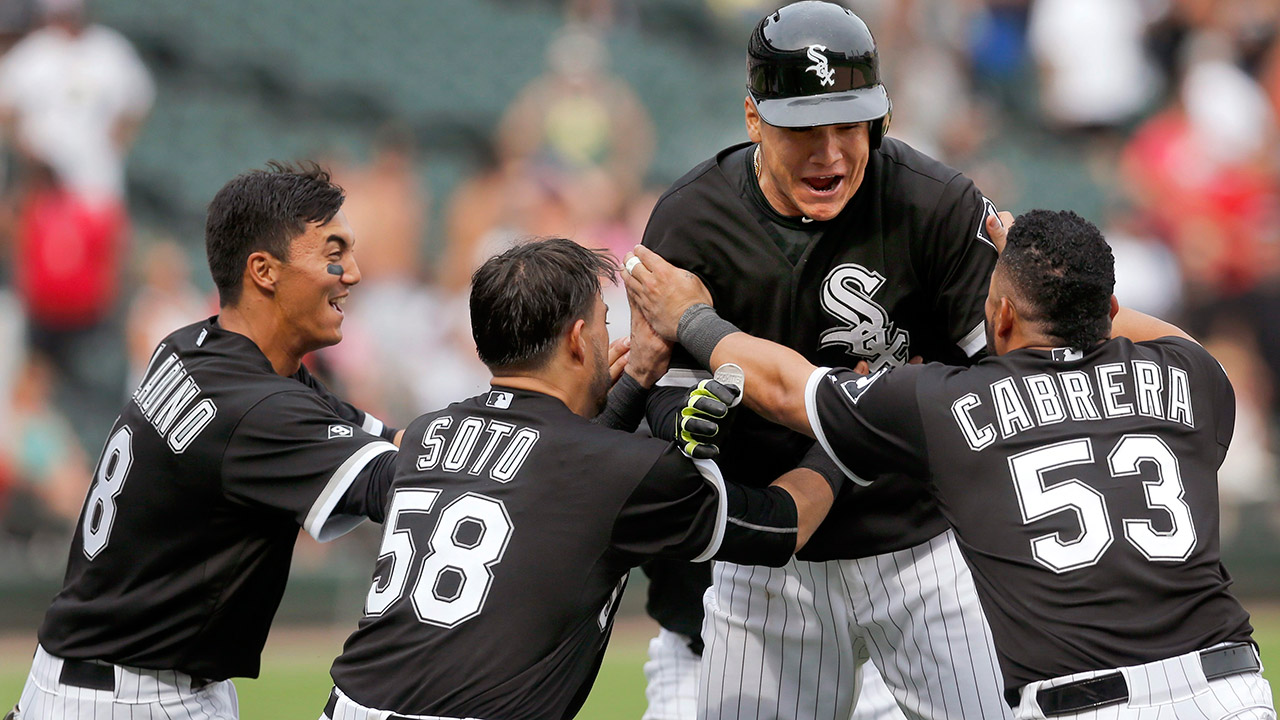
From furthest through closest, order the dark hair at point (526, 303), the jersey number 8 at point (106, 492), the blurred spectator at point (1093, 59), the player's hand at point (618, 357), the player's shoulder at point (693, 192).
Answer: the blurred spectator at point (1093, 59)
the player's hand at point (618, 357)
the player's shoulder at point (693, 192)
the jersey number 8 at point (106, 492)
the dark hair at point (526, 303)

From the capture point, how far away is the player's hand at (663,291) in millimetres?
3748

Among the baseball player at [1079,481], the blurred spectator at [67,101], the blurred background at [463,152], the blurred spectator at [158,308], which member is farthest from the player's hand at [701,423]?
the blurred spectator at [67,101]

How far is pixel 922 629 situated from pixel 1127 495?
86cm

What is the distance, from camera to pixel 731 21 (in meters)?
11.8

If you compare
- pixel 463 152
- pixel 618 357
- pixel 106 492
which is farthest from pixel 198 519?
pixel 463 152

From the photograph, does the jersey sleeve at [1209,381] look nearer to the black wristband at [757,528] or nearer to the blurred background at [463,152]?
the black wristband at [757,528]

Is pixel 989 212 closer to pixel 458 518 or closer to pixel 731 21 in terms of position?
pixel 458 518

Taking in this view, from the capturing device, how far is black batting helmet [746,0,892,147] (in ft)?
11.8

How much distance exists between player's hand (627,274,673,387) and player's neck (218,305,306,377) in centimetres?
91

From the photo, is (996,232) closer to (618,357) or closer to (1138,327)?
(1138,327)

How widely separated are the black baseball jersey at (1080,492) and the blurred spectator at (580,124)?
692 cm

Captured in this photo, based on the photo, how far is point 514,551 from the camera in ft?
10.2

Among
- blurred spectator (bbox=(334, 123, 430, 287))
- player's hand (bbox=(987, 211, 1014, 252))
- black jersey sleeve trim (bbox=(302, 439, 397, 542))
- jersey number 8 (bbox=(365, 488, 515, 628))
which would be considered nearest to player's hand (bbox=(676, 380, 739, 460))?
jersey number 8 (bbox=(365, 488, 515, 628))

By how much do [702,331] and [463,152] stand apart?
7952 millimetres
